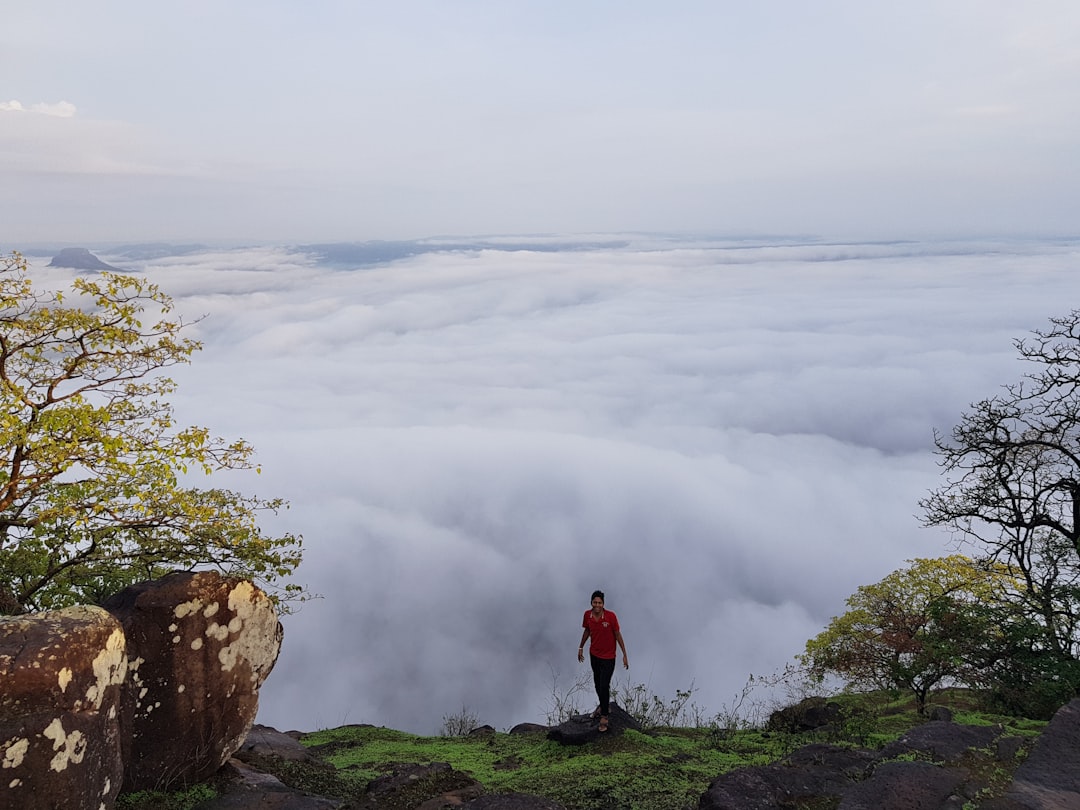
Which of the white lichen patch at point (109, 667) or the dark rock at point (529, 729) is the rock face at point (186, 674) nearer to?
the white lichen patch at point (109, 667)

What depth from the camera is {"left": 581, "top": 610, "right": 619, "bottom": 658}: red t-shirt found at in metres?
12.3

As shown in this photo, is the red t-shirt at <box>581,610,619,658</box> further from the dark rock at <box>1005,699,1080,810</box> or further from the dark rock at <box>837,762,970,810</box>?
the dark rock at <box>1005,699,1080,810</box>

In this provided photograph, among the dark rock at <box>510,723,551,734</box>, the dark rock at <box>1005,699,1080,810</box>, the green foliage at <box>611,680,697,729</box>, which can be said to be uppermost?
the dark rock at <box>1005,699,1080,810</box>

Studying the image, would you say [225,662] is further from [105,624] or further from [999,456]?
[999,456]

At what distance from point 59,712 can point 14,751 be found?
1.64 ft

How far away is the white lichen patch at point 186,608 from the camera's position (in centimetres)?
979

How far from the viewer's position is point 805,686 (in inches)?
899

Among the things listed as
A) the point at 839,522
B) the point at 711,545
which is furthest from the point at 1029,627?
the point at 839,522

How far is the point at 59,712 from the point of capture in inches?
290

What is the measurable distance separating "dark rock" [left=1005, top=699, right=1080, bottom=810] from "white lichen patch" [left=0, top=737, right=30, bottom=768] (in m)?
9.68

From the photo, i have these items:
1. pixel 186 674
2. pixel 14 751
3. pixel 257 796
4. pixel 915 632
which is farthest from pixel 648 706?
pixel 14 751

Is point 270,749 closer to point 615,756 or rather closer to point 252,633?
point 252,633

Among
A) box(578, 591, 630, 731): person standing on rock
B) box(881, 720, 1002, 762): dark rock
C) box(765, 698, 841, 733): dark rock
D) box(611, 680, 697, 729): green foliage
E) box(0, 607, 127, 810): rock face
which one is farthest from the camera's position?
box(611, 680, 697, 729): green foliage

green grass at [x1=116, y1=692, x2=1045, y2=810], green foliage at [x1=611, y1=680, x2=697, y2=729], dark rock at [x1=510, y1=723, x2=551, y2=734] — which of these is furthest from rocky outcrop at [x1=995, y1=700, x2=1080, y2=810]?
dark rock at [x1=510, y1=723, x2=551, y2=734]
